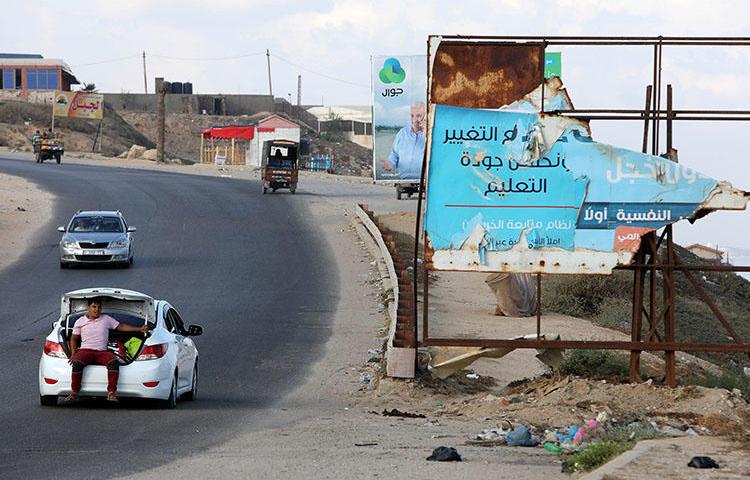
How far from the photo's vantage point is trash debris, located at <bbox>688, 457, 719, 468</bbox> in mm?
10367

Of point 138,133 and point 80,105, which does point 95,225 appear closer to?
point 80,105

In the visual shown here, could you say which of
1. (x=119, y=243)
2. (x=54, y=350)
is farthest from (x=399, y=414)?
(x=119, y=243)

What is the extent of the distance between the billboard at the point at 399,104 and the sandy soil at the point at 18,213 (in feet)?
43.6

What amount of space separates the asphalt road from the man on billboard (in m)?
4.17

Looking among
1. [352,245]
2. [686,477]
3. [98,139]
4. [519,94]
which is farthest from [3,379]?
[98,139]

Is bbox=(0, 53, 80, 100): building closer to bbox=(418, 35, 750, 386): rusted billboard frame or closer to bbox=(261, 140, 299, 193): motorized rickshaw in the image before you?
bbox=(261, 140, 299, 193): motorized rickshaw

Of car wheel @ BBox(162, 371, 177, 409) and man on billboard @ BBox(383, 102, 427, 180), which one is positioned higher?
man on billboard @ BBox(383, 102, 427, 180)

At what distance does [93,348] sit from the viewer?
1653 centimetres

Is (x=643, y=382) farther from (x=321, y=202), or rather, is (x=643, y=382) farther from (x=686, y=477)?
(x=321, y=202)

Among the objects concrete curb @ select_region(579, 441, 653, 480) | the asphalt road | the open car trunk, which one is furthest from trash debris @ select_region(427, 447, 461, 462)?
the open car trunk

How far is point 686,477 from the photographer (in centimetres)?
991

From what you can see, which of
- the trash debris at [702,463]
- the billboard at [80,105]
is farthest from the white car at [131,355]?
the billboard at [80,105]

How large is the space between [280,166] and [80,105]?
49.2 m

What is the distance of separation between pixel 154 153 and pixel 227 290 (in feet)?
220
